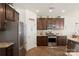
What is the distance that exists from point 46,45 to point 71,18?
1.66 m

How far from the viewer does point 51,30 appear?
4656mm

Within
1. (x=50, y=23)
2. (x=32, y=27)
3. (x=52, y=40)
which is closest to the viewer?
(x=32, y=27)

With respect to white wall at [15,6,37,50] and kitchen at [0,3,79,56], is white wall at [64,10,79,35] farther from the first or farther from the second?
white wall at [15,6,37,50]

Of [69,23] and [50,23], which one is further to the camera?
[50,23]

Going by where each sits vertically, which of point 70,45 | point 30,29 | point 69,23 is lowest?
point 70,45

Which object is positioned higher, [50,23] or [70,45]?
[50,23]

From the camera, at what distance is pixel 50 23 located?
435cm

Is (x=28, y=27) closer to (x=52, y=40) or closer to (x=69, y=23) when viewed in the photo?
(x=69, y=23)

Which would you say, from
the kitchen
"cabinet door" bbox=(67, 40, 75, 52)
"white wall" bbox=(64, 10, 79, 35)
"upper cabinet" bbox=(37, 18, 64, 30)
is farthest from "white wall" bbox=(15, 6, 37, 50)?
"cabinet door" bbox=(67, 40, 75, 52)

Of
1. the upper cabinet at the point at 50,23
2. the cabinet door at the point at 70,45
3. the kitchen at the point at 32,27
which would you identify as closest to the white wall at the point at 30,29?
the kitchen at the point at 32,27

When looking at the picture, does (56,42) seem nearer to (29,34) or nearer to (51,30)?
(51,30)

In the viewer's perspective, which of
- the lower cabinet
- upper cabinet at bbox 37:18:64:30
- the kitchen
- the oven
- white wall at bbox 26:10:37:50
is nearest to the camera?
the kitchen

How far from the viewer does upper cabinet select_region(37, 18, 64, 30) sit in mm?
4188

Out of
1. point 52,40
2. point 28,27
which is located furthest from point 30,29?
point 52,40
